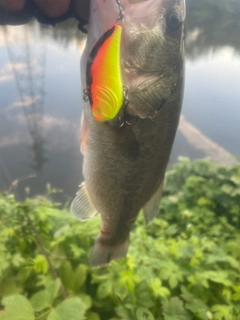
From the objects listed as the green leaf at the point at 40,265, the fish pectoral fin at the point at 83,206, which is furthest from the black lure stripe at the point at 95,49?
the green leaf at the point at 40,265

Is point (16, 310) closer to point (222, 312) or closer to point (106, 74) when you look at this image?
point (106, 74)

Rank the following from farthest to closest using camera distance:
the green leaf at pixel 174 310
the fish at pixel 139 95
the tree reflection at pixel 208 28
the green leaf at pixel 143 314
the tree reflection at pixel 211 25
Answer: the tree reflection at pixel 211 25
the tree reflection at pixel 208 28
the green leaf at pixel 174 310
the green leaf at pixel 143 314
the fish at pixel 139 95

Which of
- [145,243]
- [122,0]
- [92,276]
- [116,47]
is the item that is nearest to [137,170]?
[116,47]

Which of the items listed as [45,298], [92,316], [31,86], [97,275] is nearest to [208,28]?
[31,86]

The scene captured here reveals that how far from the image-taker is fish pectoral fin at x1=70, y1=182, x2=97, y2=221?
1341mm

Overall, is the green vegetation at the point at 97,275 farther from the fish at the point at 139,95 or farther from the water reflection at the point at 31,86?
the water reflection at the point at 31,86

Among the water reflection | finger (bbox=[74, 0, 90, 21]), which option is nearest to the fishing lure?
finger (bbox=[74, 0, 90, 21])

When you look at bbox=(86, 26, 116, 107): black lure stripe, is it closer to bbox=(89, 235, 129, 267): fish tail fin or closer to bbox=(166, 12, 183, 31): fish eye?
bbox=(166, 12, 183, 31): fish eye

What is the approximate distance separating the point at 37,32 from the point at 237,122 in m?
6.42

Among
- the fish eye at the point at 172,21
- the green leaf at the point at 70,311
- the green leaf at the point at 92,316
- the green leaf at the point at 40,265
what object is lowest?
the green leaf at the point at 92,316

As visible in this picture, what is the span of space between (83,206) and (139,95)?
1.84 feet

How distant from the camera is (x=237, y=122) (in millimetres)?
6699

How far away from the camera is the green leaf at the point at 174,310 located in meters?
1.62

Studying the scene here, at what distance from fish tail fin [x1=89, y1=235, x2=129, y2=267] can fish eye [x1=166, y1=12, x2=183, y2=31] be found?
3.11ft
